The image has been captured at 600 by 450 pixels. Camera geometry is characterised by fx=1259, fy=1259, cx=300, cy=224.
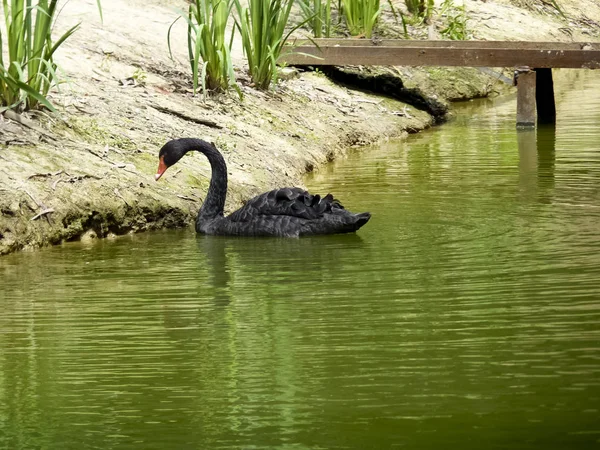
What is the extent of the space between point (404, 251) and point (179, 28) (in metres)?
8.14

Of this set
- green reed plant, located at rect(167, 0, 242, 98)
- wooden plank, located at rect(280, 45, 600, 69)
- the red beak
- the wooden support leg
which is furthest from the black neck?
the wooden support leg

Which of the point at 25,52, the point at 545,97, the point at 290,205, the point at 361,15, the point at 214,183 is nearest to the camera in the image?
the point at 290,205

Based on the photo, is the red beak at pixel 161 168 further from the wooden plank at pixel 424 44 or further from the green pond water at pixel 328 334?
the wooden plank at pixel 424 44

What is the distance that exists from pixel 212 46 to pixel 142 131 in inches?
66.7

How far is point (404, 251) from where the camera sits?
8625mm

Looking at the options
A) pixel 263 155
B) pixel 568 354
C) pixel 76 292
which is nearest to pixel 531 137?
pixel 263 155

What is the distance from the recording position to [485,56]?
52.0ft

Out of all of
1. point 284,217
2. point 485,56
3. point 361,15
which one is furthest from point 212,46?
point 361,15

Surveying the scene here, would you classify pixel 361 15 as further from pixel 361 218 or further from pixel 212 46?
pixel 361 218

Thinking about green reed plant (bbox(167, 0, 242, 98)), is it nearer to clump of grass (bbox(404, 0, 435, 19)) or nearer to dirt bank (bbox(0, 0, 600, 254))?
dirt bank (bbox(0, 0, 600, 254))

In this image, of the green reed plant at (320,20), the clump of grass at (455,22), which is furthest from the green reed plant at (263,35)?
the clump of grass at (455,22)

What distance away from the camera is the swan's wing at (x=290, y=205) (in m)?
9.58

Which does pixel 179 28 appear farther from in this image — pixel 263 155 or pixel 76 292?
pixel 76 292

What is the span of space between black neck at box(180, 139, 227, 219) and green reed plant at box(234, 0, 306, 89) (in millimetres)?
3131
